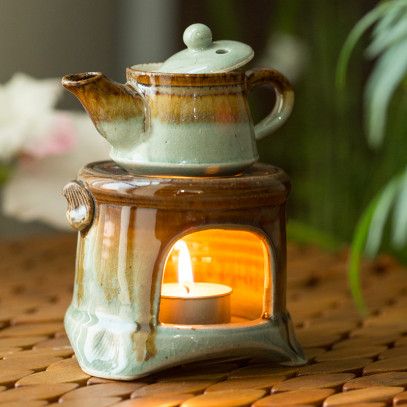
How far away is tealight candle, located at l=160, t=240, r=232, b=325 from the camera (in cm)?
92

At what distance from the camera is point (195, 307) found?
3.01 feet

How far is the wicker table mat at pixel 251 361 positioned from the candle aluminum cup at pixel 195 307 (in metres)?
→ 0.04

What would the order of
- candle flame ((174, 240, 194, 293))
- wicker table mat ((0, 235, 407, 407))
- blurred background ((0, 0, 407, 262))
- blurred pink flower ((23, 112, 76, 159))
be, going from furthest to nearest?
blurred background ((0, 0, 407, 262)), blurred pink flower ((23, 112, 76, 159)), candle flame ((174, 240, 194, 293)), wicker table mat ((0, 235, 407, 407))

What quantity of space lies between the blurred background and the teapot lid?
2.53ft

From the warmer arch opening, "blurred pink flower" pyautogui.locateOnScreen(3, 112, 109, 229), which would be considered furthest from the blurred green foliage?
the warmer arch opening

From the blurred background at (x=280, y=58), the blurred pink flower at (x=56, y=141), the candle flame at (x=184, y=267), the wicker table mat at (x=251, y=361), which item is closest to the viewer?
the wicker table mat at (x=251, y=361)

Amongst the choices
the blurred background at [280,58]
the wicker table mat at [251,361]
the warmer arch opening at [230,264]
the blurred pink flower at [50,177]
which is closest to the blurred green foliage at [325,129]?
the blurred background at [280,58]

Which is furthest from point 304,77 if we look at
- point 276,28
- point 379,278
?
point 379,278

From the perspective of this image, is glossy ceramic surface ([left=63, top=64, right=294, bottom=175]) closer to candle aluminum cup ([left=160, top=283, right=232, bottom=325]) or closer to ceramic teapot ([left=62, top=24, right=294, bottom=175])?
ceramic teapot ([left=62, top=24, right=294, bottom=175])

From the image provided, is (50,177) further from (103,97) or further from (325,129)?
(325,129)

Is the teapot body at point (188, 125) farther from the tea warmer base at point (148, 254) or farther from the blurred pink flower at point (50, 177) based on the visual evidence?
the blurred pink flower at point (50, 177)

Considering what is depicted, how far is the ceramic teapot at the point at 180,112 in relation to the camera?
2.86 ft

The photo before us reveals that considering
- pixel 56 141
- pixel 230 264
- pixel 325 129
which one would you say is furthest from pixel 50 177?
pixel 325 129

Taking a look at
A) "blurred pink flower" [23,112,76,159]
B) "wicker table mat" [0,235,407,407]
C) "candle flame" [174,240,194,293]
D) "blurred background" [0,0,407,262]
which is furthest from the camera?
"blurred background" [0,0,407,262]
